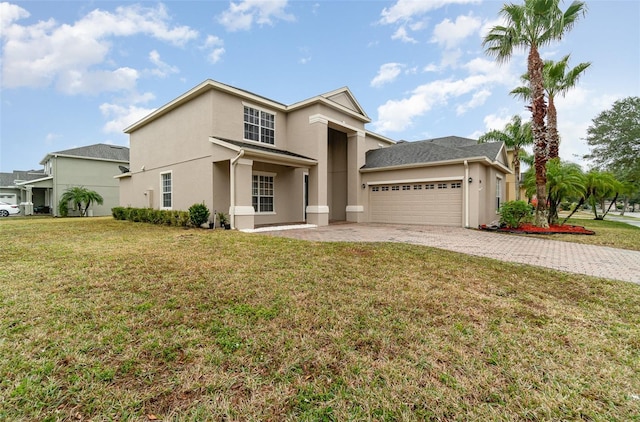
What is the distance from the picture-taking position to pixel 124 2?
35.2ft

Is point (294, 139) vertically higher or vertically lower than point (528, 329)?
higher

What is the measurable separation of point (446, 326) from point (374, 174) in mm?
13506

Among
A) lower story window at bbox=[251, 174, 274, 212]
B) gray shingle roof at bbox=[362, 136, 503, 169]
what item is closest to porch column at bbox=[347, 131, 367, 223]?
gray shingle roof at bbox=[362, 136, 503, 169]

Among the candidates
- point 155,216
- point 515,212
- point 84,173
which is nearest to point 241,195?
point 155,216

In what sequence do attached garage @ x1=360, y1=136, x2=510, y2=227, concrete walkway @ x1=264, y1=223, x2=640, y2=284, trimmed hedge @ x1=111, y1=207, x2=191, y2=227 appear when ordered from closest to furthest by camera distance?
concrete walkway @ x1=264, y1=223, x2=640, y2=284, trimmed hedge @ x1=111, y1=207, x2=191, y2=227, attached garage @ x1=360, y1=136, x2=510, y2=227

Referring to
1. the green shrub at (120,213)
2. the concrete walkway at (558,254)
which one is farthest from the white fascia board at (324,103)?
the green shrub at (120,213)

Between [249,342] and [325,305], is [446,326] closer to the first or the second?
[325,305]

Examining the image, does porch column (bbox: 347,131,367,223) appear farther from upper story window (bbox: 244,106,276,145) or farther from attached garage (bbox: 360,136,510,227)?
upper story window (bbox: 244,106,276,145)

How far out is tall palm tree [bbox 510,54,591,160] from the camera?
570 inches

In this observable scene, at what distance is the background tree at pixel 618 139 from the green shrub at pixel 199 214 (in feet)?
115

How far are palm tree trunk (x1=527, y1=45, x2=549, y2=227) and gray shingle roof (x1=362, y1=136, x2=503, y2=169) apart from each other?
2.05 m

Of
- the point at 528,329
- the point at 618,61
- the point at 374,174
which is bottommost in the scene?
the point at 528,329

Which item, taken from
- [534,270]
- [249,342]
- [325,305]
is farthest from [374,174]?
[249,342]

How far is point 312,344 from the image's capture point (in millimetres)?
2836
